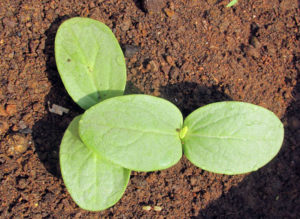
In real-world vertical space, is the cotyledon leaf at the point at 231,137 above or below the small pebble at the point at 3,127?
above

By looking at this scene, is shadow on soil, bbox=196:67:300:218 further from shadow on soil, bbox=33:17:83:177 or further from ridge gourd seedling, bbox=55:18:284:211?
shadow on soil, bbox=33:17:83:177

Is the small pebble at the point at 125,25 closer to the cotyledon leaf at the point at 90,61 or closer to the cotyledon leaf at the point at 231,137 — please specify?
the cotyledon leaf at the point at 90,61

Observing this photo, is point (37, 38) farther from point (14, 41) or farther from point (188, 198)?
point (188, 198)

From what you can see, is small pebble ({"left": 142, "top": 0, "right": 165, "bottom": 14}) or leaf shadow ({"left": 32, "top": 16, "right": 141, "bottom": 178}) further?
small pebble ({"left": 142, "top": 0, "right": 165, "bottom": 14})

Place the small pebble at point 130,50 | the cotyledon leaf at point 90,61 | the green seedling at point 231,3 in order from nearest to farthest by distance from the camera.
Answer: the cotyledon leaf at point 90,61, the small pebble at point 130,50, the green seedling at point 231,3

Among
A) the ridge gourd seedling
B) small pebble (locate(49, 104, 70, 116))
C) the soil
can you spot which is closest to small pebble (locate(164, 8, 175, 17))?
the soil

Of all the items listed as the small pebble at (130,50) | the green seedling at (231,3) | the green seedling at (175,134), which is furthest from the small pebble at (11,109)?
the green seedling at (231,3)
